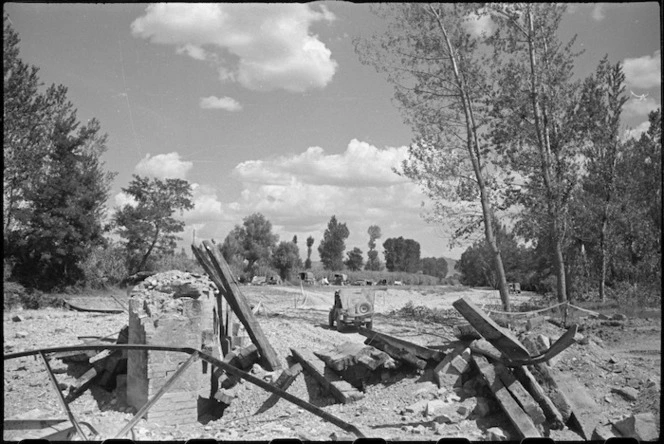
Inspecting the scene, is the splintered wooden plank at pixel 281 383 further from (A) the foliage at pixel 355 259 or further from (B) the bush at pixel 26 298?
(A) the foliage at pixel 355 259

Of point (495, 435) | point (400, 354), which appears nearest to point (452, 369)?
point (400, 354)

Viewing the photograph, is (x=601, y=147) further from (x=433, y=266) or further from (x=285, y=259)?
(x=433, y=266)

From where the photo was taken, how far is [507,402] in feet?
21.2

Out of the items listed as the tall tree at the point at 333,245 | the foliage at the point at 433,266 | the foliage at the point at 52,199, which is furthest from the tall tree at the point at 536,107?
the foliage at the point at 433,266

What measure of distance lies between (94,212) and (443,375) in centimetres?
2365

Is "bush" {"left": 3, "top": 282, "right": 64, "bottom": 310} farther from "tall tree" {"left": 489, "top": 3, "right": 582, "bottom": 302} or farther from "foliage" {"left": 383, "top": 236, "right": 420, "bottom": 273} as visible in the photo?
"foliage" {"left": 383, "top": 236, "right": 420, "bottom": 273}

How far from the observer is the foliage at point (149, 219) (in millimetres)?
29625

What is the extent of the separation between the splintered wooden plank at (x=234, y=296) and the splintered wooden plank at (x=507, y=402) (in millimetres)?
3906

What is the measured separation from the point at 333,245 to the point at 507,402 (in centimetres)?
5877

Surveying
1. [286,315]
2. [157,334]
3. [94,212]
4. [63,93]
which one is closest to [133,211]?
[94,212]

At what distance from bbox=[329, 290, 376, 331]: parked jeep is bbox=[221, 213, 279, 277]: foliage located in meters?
30.3

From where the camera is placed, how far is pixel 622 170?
1916 centimetres

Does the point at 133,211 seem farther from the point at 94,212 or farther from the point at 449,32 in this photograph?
the point at 449,32

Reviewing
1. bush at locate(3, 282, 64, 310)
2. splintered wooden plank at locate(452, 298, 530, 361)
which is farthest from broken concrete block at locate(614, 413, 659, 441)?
bush at locate(3, 282, 64, 310)
